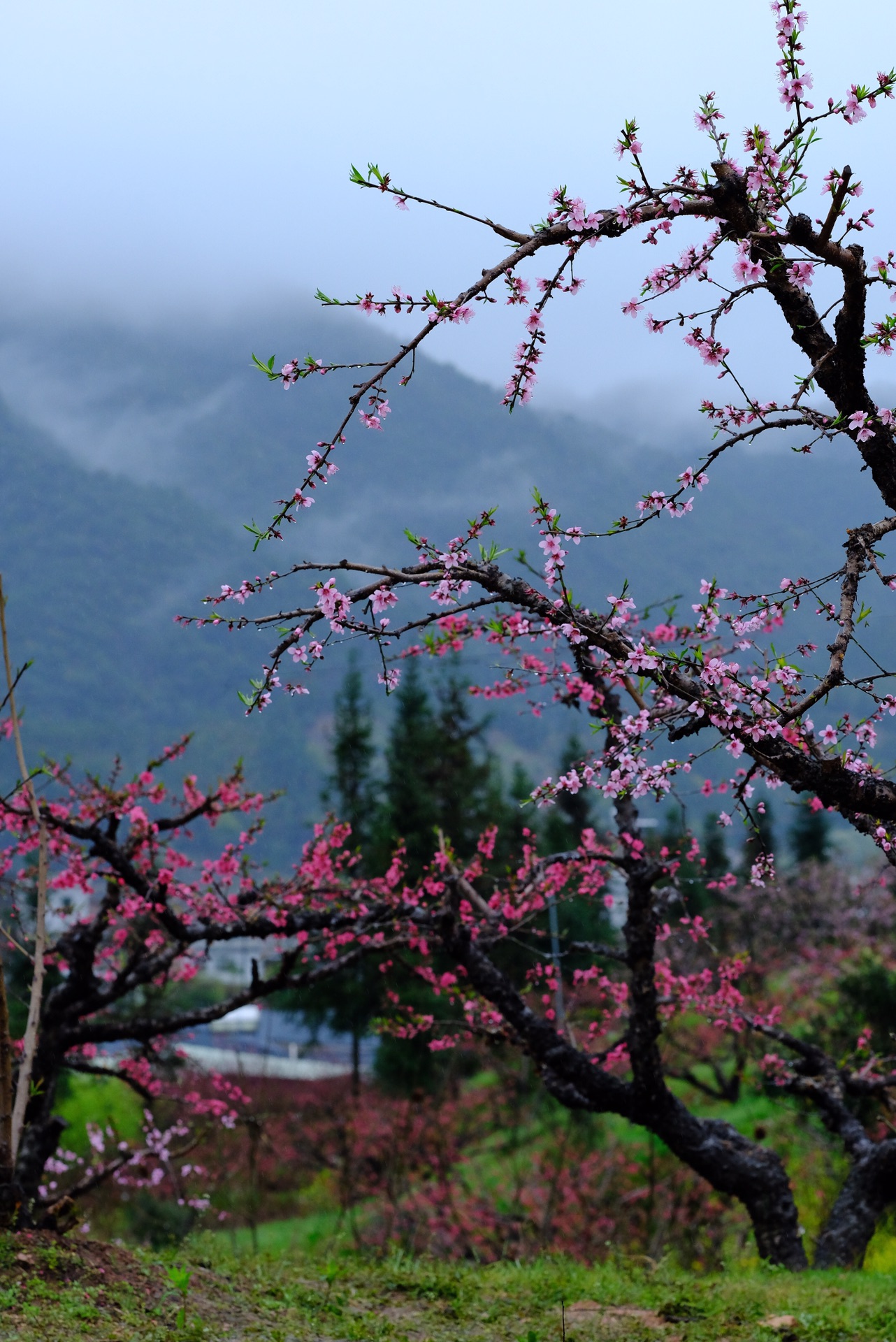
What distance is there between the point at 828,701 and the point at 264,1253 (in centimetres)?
558

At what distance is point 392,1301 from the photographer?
6.40m

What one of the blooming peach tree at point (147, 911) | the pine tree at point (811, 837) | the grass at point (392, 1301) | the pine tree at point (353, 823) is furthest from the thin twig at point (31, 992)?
the pine tree at point (811, 837)

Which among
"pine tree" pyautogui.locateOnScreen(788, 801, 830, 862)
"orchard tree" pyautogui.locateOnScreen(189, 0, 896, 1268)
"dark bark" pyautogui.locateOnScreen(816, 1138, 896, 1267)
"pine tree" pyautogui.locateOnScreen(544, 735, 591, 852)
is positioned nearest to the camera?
"orchard tree" pyautogui.locateOnScreen(189, 0, 896, 1268)

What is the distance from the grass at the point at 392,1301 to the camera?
5266mm

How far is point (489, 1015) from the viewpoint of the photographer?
357 inches

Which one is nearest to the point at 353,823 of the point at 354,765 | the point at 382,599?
the point at 354,765

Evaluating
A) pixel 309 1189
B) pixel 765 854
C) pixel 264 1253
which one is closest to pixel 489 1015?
pixel 264 1253

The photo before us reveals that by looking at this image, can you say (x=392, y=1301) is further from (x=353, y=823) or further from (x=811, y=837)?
(x=811, y=837)

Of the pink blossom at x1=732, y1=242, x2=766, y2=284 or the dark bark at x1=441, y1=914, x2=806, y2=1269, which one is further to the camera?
the dark bark at x1=441, y1=914, x2=806, y2=1269

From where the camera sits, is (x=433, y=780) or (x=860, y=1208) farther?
(x=433, y=780)

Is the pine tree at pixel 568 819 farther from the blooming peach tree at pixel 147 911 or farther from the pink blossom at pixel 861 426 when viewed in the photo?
the pink blossom at pixel 861 426

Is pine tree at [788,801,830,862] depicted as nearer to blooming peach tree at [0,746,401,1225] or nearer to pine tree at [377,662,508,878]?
pine tree at [377,662,508,878]

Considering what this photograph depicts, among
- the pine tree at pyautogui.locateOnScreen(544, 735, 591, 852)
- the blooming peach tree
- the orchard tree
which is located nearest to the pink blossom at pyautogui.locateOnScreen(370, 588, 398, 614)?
the orchard tree

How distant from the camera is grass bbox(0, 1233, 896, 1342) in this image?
Answer: 527 centimetres
